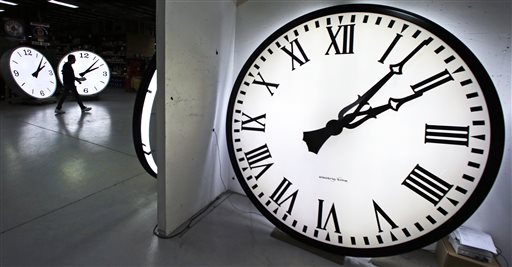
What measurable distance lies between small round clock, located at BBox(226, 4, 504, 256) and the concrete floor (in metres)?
0.26

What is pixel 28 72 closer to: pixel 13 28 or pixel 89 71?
pixel 89 71

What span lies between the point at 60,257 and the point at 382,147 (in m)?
1.70

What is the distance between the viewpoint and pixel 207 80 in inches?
64.4

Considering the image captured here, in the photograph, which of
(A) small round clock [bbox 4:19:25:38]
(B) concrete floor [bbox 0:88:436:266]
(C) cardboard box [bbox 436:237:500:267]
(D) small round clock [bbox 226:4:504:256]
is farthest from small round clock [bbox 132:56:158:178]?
(A) small round clock [bbox 4:19:25:38]

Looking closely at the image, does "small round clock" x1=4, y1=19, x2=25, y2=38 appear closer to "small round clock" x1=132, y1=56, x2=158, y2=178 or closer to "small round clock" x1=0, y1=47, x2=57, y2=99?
"small round clock" x1=0, y1=47, x2=57, y2=99

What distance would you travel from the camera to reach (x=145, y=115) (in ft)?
6.01

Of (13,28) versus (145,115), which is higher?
(13,28)

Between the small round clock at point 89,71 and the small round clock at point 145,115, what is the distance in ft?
19.0

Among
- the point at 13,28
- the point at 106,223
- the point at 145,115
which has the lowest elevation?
the point at 106,223

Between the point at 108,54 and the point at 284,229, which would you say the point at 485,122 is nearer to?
the point at 284,229

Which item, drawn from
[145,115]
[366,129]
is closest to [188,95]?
[145,115]

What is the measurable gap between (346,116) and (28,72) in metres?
6.84

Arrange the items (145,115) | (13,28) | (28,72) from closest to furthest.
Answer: (145,115)
(28,72)
(13,28)

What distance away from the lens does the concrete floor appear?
1.36 metres
